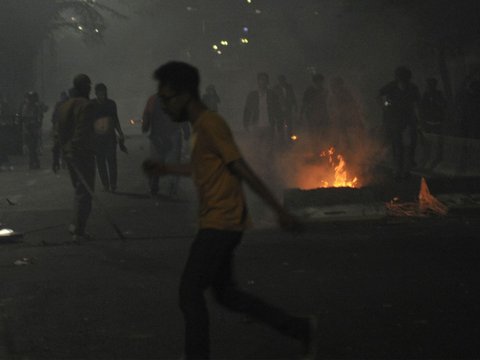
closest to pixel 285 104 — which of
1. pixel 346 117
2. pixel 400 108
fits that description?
pixel 346 117

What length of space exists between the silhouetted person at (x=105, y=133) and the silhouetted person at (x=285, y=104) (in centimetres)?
561

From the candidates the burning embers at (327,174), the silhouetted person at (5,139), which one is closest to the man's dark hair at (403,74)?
the burning embers at (327,174)

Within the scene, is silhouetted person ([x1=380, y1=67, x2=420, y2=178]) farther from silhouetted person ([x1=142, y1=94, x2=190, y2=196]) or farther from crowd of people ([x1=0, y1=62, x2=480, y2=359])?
silhouetted person ([x1=142, y1=94, x2=190, y2=196])

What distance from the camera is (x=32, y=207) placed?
14281mm

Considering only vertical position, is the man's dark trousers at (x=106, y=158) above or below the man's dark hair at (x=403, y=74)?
below

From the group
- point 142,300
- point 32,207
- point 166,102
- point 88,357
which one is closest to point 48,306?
point 142,300

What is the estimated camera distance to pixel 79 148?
10.7 m

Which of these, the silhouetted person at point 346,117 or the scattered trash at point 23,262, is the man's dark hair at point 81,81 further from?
the silhouetted person at point 346,117

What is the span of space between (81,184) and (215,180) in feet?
19.1

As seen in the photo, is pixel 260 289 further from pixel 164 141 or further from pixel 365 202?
pixel 164 141

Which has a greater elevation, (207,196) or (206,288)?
(207,196)

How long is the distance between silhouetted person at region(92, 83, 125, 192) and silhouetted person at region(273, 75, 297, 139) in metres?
5.61

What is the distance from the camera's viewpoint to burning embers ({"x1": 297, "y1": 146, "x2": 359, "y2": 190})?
571 inches

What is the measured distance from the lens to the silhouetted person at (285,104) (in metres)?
21.1
